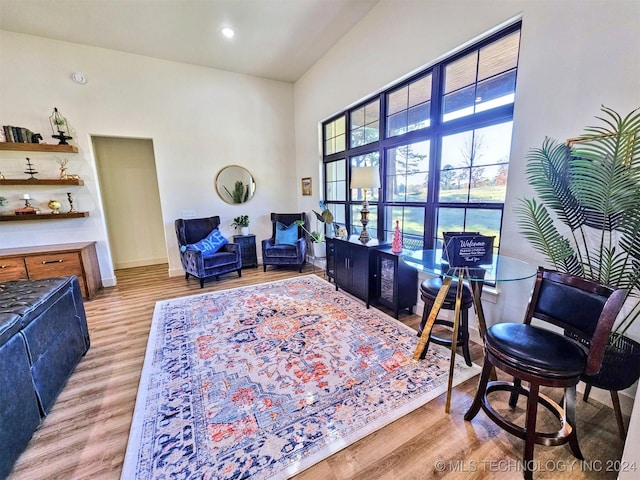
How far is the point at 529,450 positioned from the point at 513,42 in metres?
2.78

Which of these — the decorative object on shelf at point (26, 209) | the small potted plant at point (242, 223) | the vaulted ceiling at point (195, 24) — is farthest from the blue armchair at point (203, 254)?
the vaulted ceiling at point (195, 24)

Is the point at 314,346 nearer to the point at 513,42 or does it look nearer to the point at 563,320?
the point at 563,320

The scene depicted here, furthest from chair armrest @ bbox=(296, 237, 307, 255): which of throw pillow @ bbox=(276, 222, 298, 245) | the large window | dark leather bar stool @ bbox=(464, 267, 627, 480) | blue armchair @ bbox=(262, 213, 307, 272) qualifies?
dark leather bar stool @ bbox=(464, 267, 627, 480)

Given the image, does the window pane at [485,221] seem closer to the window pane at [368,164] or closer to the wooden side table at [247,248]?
the window pane at [368,164]

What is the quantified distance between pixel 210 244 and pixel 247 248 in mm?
769

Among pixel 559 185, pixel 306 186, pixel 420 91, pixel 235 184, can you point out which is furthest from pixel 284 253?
pixel 559 185

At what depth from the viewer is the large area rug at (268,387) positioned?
140 centimetres

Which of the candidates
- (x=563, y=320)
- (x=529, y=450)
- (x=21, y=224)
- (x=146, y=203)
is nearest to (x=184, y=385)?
(x=529, y=450)

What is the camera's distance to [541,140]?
1.88 metres

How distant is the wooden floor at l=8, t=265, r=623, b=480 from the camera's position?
1312 mm

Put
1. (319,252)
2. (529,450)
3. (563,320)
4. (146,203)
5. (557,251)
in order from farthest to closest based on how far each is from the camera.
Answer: (146,203) → (319,252) → (557,251) → (563,320) → (529,450)

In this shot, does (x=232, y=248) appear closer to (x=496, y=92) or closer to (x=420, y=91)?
(x=420, y=91)

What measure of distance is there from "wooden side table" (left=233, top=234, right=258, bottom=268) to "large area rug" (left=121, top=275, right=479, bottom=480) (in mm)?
1846

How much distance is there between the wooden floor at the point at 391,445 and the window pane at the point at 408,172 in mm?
1948
